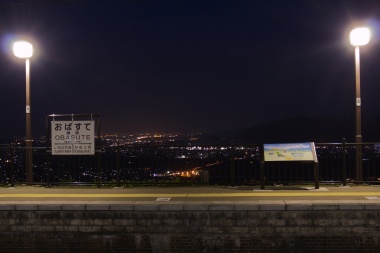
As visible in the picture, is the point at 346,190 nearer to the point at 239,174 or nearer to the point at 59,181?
the point at 239,174

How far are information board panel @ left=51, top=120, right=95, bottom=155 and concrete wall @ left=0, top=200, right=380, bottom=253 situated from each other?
9.93 feet

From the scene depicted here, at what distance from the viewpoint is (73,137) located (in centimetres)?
1211

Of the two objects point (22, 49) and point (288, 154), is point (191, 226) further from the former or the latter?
point (22, 49)

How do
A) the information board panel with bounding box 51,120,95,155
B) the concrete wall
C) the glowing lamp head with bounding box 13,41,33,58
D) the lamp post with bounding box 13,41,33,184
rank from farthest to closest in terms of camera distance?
1. the glowing lamp head with bounding box 13,41,33,58
2. the lamp post with bounding box 13,41,33,184
3. the information board panel with bounding box 51,120,95,155
4. the concrete wall

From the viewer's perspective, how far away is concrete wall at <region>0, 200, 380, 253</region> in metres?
8.77

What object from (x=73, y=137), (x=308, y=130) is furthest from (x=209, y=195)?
(x=308, y=130)

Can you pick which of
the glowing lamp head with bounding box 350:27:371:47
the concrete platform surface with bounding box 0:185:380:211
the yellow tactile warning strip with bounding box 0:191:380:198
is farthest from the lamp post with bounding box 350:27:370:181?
the yellow tactile warning strip with bounding box 0:191:380:198

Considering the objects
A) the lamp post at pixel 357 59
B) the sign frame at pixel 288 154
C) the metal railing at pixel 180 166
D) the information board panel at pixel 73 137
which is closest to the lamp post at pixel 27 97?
the metal railing at pixel 180 166

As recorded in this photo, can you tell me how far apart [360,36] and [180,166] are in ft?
21.6

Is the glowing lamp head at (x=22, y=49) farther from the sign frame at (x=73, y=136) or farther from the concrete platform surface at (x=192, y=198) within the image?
the concrete platform surface at (x=192, y=198)

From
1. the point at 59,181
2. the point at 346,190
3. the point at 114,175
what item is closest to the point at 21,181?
the point at 59,181

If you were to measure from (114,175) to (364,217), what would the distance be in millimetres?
6936

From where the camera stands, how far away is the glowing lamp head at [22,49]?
13.6 metres

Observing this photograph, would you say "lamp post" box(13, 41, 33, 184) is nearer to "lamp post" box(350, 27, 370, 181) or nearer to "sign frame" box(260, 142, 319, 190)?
"sign frame" box(260, 142, 319, 190)
